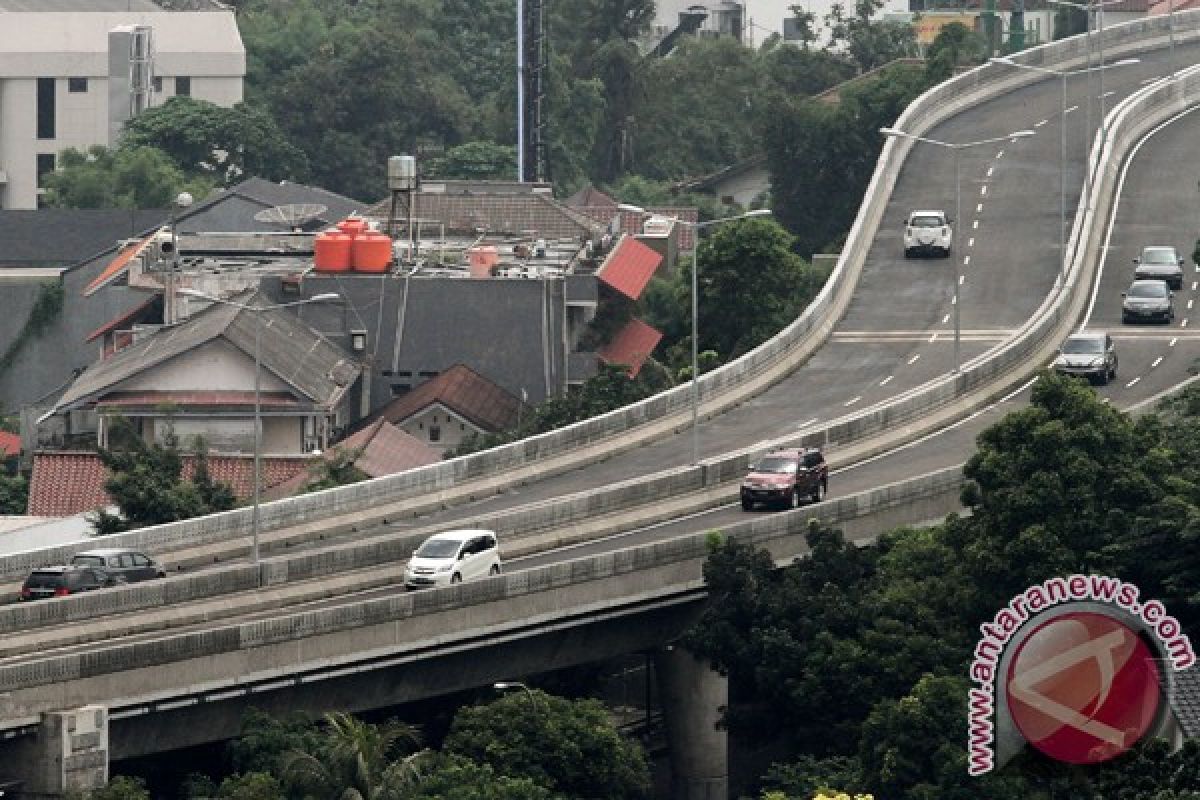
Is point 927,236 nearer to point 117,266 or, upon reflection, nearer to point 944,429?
point 944,429

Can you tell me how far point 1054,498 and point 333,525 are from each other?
62.2 ft

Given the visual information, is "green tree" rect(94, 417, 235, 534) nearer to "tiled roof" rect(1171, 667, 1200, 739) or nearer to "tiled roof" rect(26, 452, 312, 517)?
"tiled roof" rect(26, 452, 312, 517)

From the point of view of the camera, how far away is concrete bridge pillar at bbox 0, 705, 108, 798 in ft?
265

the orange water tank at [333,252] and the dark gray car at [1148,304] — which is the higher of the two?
the orange water tank at [333,252]

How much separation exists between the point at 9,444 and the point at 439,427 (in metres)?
17.9

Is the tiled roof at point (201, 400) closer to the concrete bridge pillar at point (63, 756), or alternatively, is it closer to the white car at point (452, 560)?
the white car at point (452, 560)

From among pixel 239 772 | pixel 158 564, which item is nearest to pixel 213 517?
pixel 158 564

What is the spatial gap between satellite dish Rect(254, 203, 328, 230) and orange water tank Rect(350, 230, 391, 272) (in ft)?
58.8

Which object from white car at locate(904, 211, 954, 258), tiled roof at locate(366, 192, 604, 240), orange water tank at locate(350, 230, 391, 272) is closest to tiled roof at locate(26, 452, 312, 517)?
orange water tank at locate(350, 230, 391, 272)

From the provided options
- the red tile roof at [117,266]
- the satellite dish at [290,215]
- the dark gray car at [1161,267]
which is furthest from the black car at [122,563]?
the satellite dish at [290,215]

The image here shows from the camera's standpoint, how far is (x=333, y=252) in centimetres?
14925

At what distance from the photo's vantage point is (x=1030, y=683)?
175 ft

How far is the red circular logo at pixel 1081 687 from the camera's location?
175ft

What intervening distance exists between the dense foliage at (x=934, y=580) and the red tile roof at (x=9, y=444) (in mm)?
51098
